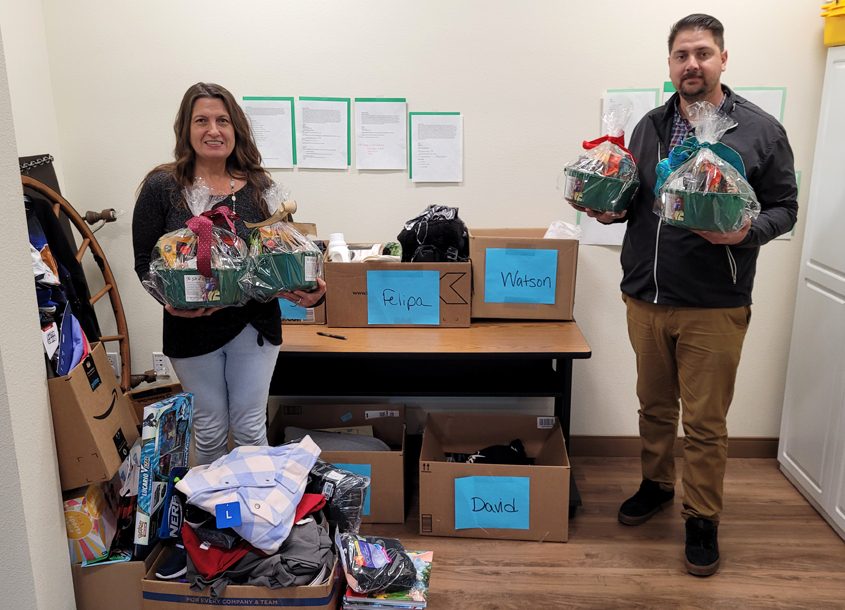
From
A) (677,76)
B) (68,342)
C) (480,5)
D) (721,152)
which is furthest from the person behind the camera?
(480,5)

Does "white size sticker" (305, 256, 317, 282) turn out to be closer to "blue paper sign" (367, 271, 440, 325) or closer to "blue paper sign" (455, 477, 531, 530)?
"blue paper sign" (367, 271, 440, 325)

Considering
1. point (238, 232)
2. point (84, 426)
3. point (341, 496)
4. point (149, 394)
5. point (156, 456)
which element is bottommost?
point (149, 394)

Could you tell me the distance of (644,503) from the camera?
267 cm

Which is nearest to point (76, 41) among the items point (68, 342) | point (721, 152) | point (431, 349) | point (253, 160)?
point (253, 160)

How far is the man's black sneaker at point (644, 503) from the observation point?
265 cm

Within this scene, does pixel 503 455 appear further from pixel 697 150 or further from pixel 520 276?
pixel 697 150

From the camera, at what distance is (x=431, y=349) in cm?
246

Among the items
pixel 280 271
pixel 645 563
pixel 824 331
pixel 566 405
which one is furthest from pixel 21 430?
pixel 824 331

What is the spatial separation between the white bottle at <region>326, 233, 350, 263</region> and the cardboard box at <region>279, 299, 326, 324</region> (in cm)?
21

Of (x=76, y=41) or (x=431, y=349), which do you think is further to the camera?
(x=76, y=41)

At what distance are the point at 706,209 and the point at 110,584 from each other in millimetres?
1776

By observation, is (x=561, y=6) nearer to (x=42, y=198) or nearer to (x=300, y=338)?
(x=300, y=338)

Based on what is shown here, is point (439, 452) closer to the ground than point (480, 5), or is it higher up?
closer to the ground

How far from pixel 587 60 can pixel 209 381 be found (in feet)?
6.10
